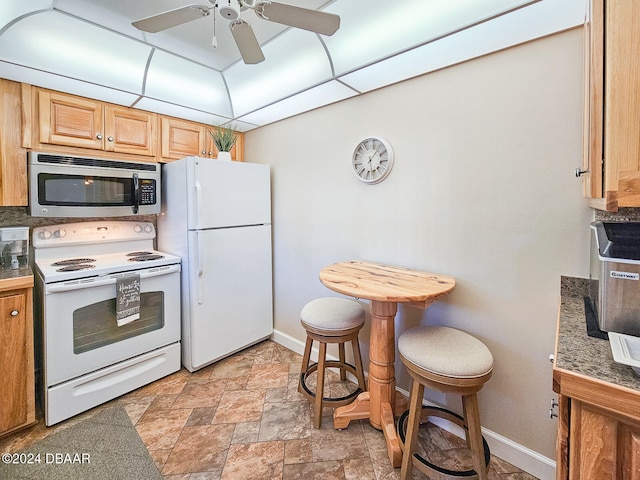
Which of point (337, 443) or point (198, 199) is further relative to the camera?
point (198, 199)

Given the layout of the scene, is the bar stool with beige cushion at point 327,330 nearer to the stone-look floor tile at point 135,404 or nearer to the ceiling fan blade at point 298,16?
the stone-look floor tile at point 135,404

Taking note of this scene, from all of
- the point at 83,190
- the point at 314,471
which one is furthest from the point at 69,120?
the point at 314,471

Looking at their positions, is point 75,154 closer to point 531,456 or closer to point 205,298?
point 205,298

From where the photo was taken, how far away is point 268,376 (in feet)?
7.85

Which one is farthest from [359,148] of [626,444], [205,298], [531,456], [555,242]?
[531,456]

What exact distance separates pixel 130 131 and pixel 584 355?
3053mm

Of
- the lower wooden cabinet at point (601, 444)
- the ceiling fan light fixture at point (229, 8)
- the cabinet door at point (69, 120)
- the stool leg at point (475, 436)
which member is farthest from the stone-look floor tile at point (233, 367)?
the ceiling fan light fixture at point (229, 8)

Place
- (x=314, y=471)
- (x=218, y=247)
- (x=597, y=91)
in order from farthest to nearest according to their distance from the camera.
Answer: (x=218, y=247), (x=314, y=471), (x=597, y=91)

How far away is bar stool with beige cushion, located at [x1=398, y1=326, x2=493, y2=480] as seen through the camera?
4.17 feet

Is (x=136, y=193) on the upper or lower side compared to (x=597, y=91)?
lower

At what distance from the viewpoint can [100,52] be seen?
6.19 ft

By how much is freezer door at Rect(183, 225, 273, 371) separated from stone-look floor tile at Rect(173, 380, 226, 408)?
0.19 m

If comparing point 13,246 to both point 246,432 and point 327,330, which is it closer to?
point 246,432

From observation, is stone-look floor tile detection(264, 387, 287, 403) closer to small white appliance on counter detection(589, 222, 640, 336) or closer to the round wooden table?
the round wooden table
